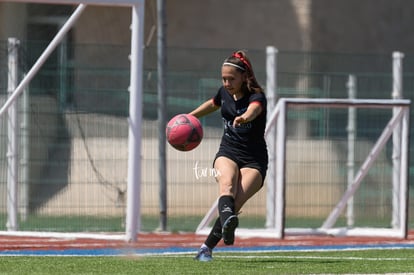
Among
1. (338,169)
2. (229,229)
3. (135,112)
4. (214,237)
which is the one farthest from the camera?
(338,169)

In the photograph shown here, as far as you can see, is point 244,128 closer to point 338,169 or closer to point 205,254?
point 205,254

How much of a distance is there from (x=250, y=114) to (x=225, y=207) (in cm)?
80

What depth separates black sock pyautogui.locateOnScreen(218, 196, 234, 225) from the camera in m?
10.6

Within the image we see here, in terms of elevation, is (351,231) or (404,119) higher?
(404,119)

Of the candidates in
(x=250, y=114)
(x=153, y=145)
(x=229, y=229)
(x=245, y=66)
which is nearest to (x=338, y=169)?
(x=153, y=145)

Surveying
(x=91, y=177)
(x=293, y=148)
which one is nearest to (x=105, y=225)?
(x=91, y=177)

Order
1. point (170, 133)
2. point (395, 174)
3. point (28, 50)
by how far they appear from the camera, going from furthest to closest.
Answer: point (395, 174)
point (28, 50)
point (170, 133)

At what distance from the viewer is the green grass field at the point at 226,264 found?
1027 centimetres

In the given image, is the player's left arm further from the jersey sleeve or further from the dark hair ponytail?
the dark hair ponytail

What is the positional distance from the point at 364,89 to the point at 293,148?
1321mm

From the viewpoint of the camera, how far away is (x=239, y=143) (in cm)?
1116

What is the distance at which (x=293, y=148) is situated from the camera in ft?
56.8

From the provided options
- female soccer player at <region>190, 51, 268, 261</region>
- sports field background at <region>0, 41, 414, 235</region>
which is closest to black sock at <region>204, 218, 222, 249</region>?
female soccer player at <region>190, 51, 268, 261</region>

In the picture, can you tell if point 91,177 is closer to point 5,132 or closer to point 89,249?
point 5,132
